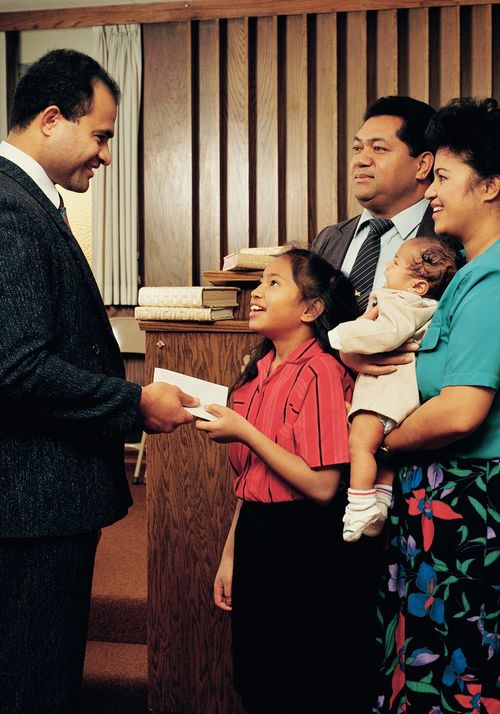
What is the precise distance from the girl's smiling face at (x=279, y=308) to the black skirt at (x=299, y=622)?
43cm

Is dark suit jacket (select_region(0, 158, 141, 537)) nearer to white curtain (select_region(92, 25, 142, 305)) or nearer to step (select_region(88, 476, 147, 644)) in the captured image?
step (select_region(88, 476, 147, 644))

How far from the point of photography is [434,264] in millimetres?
1759

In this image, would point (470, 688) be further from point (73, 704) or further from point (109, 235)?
point (109, 235)

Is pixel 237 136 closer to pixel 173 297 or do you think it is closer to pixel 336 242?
pixel 336 242

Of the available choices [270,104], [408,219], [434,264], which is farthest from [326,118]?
[434,264]

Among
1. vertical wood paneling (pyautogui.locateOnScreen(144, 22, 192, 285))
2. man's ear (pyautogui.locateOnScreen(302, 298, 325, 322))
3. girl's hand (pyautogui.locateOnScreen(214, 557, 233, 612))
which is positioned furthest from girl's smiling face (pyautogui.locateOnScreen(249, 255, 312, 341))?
vertical wood paneling (pyautogui.locateOnScreen(144, 22, 192, 285))

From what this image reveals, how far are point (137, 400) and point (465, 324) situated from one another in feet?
2.34

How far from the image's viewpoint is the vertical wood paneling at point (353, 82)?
4.99m

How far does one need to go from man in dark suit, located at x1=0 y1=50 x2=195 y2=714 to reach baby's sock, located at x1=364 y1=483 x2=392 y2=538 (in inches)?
19.1

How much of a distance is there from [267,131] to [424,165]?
291cm

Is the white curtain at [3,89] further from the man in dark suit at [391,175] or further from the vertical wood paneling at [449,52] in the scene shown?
the man in dark suit at [391,175]

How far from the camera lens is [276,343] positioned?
195 cm

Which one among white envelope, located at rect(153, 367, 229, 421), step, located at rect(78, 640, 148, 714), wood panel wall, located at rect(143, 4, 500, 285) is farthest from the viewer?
wood panel wall, located at rect(143, 4, 500, 285)

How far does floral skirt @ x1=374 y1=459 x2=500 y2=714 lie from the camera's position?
4.96 feet
